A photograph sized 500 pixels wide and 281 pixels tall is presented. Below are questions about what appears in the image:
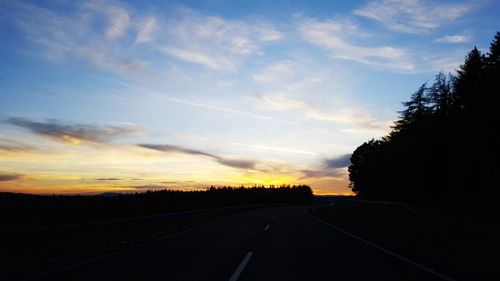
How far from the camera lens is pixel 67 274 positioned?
11.0m

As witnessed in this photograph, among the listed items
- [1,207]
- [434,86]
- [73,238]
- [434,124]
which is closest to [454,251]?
[73,238]

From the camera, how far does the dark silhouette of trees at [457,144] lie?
53.0 meters

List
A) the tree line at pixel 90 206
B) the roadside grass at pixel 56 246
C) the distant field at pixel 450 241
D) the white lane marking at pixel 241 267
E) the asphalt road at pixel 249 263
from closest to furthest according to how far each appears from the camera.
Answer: the white lane marking at pixel 241 267 < the asphalt road at pixel 249 263 < the distant field at pixel 450 241 < the roadside grass at pixel 56 246 < the tree line at pixel 90 206

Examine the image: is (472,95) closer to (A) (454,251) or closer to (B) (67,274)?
(A) (454,251)

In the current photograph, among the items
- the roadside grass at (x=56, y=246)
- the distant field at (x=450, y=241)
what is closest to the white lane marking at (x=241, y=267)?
the roadside grass at (x=56, y=246)

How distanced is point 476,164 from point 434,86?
27.8 meters

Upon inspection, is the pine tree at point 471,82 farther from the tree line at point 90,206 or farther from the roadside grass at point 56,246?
the roadside grass at point 56,246

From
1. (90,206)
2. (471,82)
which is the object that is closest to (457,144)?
(471,82)

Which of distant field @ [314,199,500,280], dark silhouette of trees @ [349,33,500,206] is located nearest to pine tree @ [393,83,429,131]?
dark silhouette of trees @ [349,33,500,206]

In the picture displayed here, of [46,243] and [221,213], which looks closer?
[46,243]

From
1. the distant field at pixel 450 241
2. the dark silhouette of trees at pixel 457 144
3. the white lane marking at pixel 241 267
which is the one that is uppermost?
the dark silhouette of trees at pixel 457 144

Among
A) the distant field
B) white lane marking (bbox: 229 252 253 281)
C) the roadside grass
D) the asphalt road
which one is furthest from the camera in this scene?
the roadside grass

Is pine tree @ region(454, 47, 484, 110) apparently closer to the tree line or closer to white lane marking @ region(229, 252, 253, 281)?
the tree line

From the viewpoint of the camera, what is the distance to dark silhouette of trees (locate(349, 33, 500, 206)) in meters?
53.0
